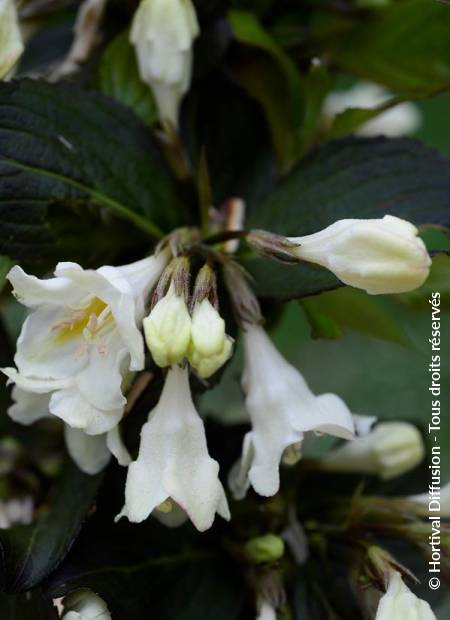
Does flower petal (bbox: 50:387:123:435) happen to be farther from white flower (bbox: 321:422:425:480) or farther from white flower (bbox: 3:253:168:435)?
white flower (bbox: 321:422:425:480)

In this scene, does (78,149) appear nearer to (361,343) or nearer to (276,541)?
(276,541)

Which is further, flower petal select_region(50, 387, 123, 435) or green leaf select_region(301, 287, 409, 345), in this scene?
green leaf select_region(301, 287, 409, 345)

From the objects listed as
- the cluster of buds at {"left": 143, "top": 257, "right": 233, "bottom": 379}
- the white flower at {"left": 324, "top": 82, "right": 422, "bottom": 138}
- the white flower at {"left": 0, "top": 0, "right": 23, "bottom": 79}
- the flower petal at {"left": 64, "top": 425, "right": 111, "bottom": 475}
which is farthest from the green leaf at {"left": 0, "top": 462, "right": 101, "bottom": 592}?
the white flower at {"left": 324, "top": 82, "right": 422, "bottom": 138}

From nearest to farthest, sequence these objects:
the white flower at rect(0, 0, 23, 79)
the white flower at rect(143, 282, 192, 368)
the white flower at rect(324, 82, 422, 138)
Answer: the white flower at rect(143, 282, 192, 368), the white flower at rect(0, 0, 23, 79), the white flower at rect(324, 82, 422, 138)

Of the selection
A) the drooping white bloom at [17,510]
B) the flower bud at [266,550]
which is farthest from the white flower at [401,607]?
the drooping white bloom at [17,510]

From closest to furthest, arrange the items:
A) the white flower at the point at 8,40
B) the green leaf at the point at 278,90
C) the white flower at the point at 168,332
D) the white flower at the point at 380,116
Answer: the white flower at the point at 168,332
the white flower at the point at 8,40
the green leaf at the point at 278,90
the white flower at the point at 380,116

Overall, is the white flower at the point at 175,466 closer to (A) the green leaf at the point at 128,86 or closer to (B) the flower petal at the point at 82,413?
(B) the flower petal at the point at 82,413
